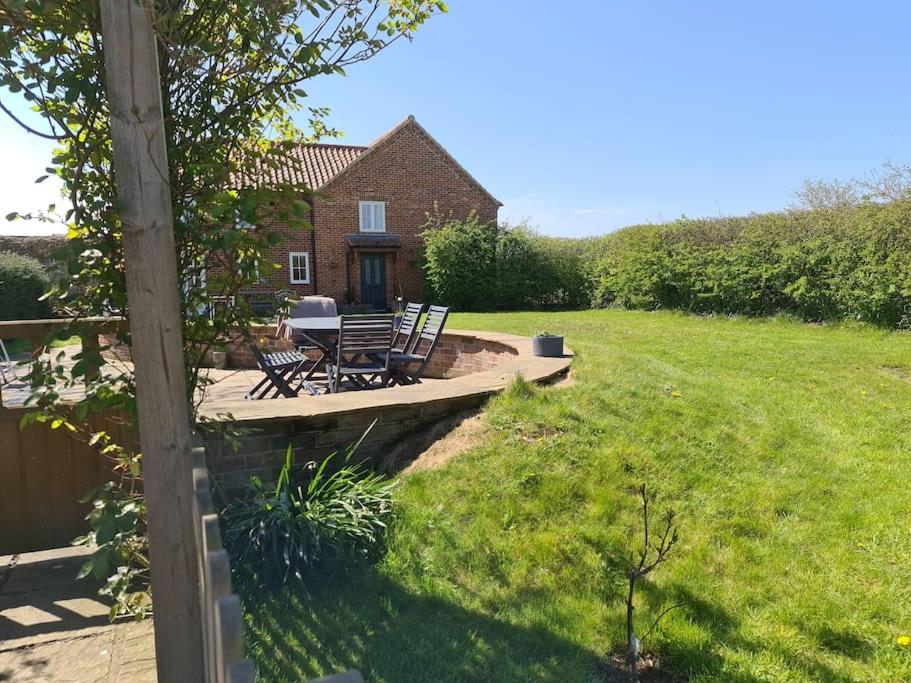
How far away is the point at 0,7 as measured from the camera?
5.90 feet

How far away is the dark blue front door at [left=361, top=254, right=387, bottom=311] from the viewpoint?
23094mm

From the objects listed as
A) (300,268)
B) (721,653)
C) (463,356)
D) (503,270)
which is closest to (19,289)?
(300,268)

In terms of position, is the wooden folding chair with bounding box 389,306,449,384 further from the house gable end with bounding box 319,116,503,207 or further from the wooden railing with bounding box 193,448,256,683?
the house gable end with bounding box 319,116,503,207

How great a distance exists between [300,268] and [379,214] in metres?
3.54

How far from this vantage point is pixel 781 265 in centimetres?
1343

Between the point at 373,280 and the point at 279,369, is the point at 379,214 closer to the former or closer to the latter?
the point at 373,280

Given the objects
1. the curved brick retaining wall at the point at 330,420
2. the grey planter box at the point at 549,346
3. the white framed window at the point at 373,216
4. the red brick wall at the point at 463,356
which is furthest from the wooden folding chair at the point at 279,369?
the white framed window at the point at 373,216

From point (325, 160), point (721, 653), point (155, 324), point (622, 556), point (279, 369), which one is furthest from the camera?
point (325, 160)

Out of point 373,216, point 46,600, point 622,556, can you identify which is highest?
point 373,216

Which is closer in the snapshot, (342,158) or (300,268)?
(300,268)

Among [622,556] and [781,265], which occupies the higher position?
[781,265]

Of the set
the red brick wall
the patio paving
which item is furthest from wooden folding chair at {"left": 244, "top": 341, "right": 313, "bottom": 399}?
the patio paving

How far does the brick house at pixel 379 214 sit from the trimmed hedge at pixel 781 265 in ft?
26.5

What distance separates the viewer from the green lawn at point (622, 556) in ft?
8.30
